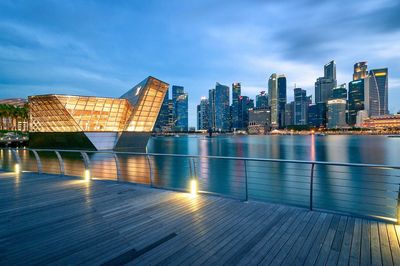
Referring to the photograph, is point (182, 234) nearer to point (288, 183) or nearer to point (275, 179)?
point (275, 179)

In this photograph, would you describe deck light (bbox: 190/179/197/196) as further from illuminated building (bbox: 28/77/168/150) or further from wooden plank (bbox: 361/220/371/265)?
illuminated building (bbox: 28/77/168/150)

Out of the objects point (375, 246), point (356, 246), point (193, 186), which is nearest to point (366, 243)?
point (375, 246)

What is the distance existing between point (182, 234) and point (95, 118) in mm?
46916

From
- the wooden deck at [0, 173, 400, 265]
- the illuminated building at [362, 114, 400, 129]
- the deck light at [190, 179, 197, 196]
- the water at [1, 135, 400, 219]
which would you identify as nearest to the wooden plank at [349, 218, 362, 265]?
the wooden deck at [0, 173, 400, 265]

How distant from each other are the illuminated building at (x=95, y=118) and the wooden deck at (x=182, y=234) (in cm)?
4088

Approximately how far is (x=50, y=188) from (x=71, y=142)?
44768mm

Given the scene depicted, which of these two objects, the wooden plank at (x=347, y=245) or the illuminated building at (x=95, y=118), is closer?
the wooden plank at (x=347, y=245)

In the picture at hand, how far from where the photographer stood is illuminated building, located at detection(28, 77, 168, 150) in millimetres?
42719

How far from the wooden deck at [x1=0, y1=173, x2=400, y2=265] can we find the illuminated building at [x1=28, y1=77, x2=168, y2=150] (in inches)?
1609

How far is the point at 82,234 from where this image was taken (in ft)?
13.4

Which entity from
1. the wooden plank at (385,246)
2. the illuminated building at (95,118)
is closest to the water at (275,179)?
the wooden plank at (385,246)

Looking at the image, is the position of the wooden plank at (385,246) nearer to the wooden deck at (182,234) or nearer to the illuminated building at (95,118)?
the wooden deck at (182,234)

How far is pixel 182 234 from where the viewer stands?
399cm

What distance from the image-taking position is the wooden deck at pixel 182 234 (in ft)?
10.7
